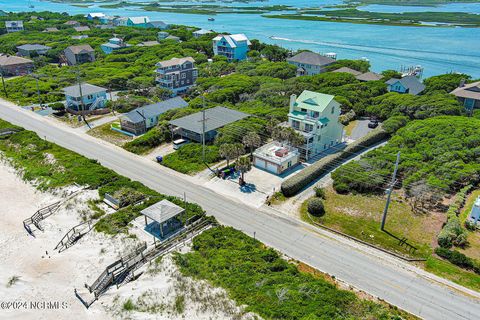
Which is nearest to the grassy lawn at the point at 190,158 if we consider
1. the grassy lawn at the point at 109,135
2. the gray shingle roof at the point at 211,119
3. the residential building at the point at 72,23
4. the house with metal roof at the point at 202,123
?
the house with metal roof at the point at 202,123

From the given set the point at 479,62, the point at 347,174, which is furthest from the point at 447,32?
the point at 347,174

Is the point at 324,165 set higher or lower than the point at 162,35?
lower

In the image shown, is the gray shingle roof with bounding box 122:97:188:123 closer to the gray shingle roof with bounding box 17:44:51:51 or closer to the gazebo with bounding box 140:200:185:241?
the gazebo with bounding box 140:200:185:241

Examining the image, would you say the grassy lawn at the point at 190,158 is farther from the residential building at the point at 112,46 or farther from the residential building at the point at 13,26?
the residential building at the point at 13,26

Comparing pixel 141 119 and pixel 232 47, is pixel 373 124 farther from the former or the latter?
pixel 232 47

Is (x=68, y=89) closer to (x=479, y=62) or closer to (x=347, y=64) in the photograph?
(x=347, y=64)

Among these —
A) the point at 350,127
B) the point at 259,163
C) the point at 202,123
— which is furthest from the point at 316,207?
the point at 350,127
